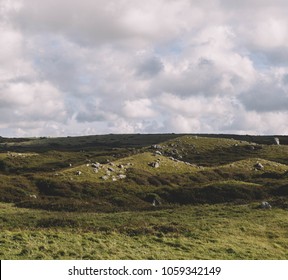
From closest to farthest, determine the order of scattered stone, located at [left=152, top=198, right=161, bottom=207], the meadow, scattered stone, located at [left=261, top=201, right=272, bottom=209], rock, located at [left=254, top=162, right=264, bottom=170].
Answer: the meadow → scattered stone, located at [left=261, top=201, right=272, bottom=209] → scattered stone, located at [left=152, top=198, right=161, bottom=207] → rock, located at [left=254, top=162, right=264, bottom=170]

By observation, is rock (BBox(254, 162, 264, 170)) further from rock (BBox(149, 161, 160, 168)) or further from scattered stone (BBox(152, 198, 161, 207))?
scattered stone (BBox(152, 198, 161, 207))

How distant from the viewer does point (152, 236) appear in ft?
93.7

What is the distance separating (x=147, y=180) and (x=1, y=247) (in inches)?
1879

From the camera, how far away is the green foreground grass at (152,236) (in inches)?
948

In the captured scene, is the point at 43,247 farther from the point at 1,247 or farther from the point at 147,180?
the point at 147,180

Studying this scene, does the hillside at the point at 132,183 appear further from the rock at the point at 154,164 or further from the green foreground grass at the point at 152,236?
the green foreground grass at the point at 152,236

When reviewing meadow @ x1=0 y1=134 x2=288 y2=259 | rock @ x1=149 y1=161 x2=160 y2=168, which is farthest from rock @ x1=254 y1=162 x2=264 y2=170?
rock @ x1=149 y1=161 x2=160 y2=168

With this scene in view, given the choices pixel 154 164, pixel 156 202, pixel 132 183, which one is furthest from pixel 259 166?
pixel 156 202

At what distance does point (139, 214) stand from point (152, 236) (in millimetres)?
11635

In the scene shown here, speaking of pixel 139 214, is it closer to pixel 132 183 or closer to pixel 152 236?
pixel 152 236

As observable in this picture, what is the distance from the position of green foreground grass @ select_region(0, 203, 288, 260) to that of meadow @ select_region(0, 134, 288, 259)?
64 mm

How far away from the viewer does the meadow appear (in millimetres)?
25297

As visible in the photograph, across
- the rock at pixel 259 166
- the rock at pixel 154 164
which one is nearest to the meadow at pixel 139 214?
the rock at pixel 154 164

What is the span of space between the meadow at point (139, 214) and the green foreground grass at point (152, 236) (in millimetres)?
64
